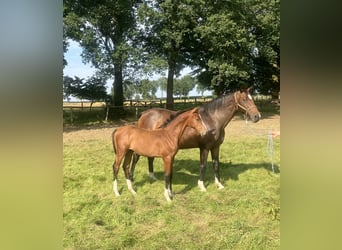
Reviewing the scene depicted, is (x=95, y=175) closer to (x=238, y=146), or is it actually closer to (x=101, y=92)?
(x=101, y=92)

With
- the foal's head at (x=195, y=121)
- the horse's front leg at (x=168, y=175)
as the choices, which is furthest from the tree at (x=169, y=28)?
the horse's front leg at (x=168, y=175)

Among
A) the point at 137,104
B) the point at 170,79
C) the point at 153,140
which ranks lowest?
the point at 153,140

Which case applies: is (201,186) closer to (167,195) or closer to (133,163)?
(167,195)

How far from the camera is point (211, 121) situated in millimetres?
2127

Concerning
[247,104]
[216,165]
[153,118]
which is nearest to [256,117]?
[247,104]

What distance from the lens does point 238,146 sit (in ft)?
6.63

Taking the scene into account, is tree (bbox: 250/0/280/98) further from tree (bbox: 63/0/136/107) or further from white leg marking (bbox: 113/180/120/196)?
white leg marking (bbox: 113/180/120/196)

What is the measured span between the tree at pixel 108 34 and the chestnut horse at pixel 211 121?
30 centimetres

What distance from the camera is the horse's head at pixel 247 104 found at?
1.81 meters

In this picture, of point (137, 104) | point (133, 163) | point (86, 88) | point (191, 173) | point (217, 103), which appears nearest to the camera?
point (86, 88)

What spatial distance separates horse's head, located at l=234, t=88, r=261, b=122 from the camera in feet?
5.94

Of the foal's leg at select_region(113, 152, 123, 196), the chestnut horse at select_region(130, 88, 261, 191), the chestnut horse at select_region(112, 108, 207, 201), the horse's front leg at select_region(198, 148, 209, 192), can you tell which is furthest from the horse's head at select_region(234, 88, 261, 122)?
the foal's leg at select_region(113, 152, 123, 196)

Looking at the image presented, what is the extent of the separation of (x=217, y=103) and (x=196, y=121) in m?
0.21
